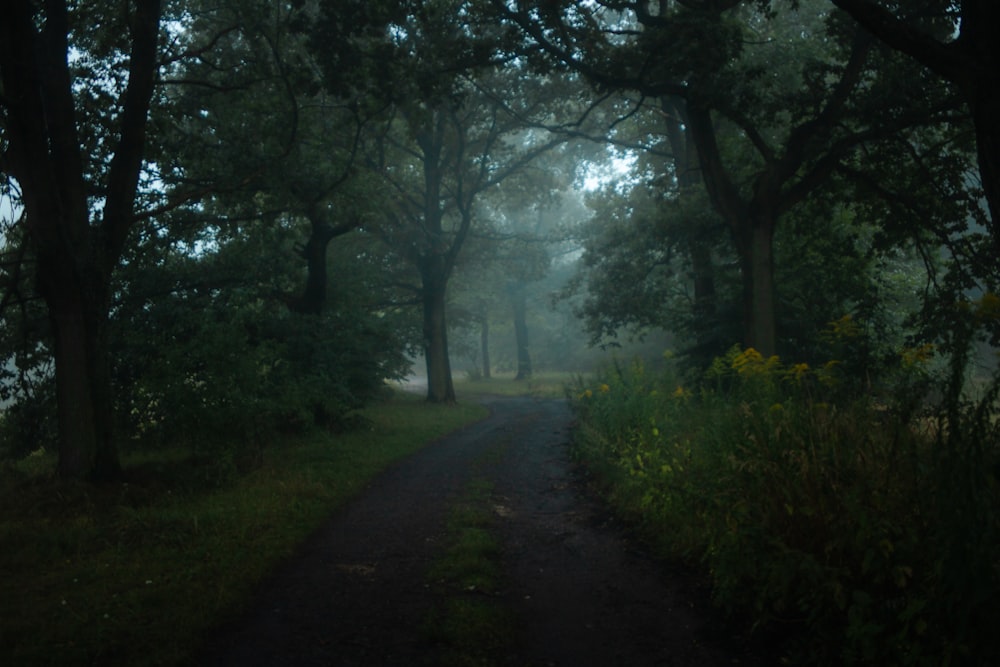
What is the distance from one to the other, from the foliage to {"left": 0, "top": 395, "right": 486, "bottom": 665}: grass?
3.98 metres

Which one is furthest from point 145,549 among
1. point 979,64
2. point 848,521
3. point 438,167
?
point 438,167

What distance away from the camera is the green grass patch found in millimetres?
4887

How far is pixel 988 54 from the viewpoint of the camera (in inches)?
241

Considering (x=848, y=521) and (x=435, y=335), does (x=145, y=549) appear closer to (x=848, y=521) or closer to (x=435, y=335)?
(x=848, y=521)

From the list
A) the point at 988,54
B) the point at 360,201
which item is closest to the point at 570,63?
the point at 360,201

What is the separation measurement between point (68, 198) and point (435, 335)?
18591 millimetres

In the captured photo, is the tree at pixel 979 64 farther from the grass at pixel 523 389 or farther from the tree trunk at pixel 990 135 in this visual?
the grass at pixel 523 389

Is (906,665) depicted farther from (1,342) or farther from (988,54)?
(1,342)

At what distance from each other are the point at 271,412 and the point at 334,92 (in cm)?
585

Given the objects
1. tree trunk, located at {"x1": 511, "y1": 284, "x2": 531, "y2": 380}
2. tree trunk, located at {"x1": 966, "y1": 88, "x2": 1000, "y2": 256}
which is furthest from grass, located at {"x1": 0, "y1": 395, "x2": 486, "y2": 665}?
tree trunk, located at {"x1": 511, "y1": 284, "x2": 531, "y2": 380}

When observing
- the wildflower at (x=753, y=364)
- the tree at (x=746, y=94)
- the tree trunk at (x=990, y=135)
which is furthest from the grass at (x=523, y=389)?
the tree trunk at (x=990, y=135)

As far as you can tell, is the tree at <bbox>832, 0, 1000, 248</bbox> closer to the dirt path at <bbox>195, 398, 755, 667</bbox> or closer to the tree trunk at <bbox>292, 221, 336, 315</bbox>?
the dirt path at <bbox>195, 398, 755, 667</bbox>

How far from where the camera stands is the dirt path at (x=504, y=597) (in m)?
4.88

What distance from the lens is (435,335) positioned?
28.0m
